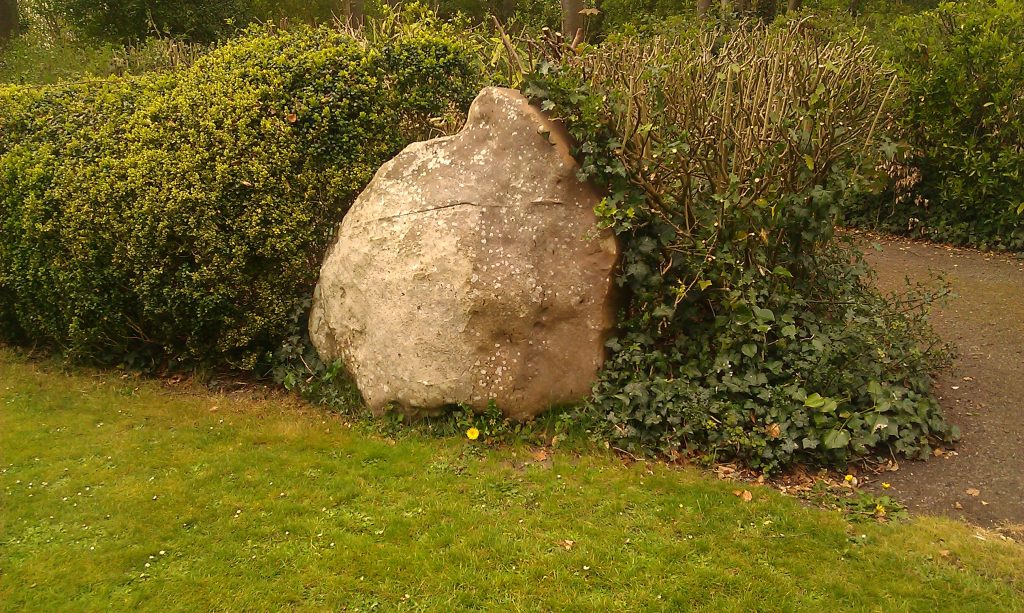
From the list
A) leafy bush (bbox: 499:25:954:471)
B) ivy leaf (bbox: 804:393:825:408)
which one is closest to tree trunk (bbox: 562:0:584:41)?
leafy bush (bbox: 499:25:954:471)

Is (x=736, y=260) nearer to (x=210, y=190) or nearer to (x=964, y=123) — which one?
(x=210, y=190)

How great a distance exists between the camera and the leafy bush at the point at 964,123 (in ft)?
28.8

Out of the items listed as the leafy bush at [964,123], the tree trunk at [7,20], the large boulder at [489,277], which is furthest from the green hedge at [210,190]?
the tree trunk at [7,20]

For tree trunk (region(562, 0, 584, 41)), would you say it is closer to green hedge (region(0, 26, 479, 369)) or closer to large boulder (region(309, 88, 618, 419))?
green hedge (region(0, 26, 479, 369))

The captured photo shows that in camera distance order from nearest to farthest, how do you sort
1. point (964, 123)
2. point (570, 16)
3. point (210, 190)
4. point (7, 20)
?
1. point (210, 190)
2. point (964, 123)
3. point (570, 16)
4. point (7, 20)

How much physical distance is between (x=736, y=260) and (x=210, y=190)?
147 inches

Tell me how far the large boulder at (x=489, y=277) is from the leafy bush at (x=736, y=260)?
227 mm

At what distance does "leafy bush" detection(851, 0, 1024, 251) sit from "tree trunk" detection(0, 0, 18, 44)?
51.9 ft

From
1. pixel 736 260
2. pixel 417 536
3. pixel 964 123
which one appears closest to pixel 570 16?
pixel 964 123

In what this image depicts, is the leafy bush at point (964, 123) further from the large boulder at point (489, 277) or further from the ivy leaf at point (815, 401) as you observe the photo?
the large boulder at point (489, 277)

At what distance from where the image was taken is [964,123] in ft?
30.2

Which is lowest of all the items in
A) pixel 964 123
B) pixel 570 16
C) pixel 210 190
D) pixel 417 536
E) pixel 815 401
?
pixel 417 536

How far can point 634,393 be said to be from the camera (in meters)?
5.24

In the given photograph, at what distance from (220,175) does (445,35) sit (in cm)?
225
